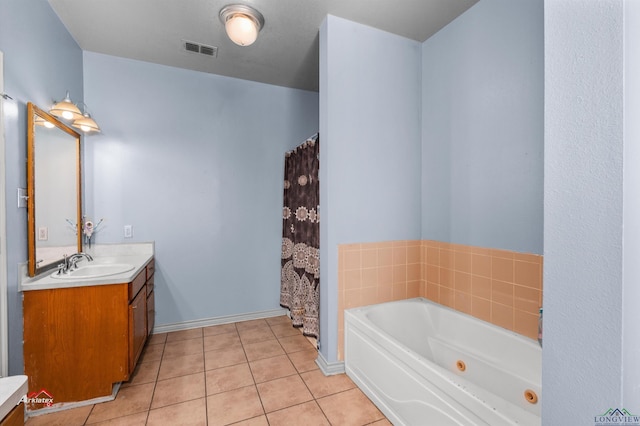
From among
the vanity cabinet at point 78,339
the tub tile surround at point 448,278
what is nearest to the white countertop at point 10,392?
the vanity cabinet at point 78,339

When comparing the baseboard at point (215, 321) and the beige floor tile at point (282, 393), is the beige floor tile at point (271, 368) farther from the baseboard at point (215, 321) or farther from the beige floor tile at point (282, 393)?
the baseboard at point (215, 321)

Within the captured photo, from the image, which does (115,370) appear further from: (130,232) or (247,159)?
(247,159)

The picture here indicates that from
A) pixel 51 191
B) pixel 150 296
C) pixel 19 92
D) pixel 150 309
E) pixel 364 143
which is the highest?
pixel 19 92

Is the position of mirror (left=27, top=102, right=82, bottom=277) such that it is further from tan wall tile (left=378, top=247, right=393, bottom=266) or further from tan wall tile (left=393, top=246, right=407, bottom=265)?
tan wall tile (left=393, top=246, right=407, bottom=265)

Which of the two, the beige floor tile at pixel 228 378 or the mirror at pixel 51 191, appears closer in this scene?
the mirror at pixel 51 191

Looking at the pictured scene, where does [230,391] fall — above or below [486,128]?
below

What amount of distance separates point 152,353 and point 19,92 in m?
2.05

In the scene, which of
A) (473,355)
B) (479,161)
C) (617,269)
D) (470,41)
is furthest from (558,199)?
(470,41)

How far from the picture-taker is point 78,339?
171 centimetres

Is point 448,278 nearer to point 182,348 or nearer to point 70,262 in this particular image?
point 182,348

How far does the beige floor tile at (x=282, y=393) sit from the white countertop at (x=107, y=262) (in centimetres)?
115

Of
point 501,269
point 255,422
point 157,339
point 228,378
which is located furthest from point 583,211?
point 157,339

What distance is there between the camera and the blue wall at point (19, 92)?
5.08 feet

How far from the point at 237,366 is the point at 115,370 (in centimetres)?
79
